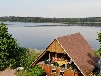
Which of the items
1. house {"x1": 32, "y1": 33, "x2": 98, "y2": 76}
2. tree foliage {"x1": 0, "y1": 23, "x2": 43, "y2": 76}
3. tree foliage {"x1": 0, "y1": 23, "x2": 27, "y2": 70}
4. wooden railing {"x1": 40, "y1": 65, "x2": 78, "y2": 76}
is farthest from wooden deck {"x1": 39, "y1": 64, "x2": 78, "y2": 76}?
tree foliage {"x1": 0, "y1": 23, "x2": 27, "y2": 70}

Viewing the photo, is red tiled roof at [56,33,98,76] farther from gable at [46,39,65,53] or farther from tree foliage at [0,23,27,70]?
tree foliage at [0,23,27,70]

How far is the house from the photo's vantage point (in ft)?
96.4

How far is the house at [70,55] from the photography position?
1157 inches

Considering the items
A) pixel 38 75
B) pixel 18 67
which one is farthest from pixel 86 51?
pixel 18 67

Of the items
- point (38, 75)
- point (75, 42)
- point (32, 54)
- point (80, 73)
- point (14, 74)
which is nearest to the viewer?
point (80, 73)

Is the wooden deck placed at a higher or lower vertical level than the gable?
lower

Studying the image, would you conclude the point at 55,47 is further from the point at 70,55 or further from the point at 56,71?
Result: the point at 56,71

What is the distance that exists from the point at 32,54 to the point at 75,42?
1338 cm

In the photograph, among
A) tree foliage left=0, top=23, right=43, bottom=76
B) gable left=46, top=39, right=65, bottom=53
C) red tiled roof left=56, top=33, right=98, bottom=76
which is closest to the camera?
red tiled roof left=56, top=33, right=98, bottom=76

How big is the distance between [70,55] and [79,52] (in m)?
3.02

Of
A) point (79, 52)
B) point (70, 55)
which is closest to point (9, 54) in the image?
point (79, 52)

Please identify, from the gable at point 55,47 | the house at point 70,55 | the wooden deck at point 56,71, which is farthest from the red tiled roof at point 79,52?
the wooden deck at point 56,71

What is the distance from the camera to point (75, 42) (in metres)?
33.6

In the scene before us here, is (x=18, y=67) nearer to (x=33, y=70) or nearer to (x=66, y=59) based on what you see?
(x=33, y=70)
